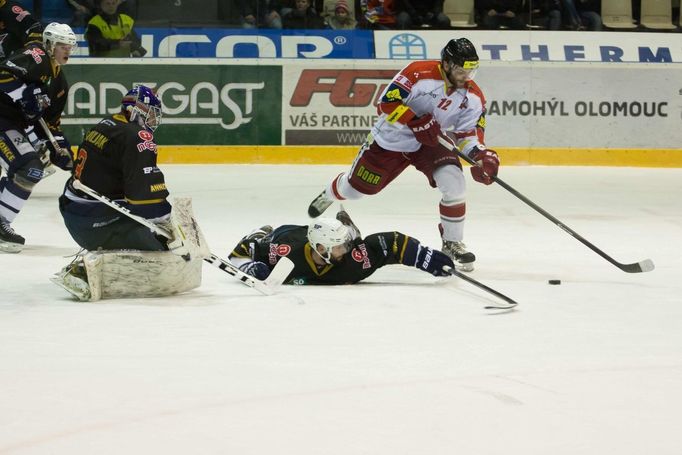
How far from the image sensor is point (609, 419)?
3.20 m

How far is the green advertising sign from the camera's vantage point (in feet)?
33.3

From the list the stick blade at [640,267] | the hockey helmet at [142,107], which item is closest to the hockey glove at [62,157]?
the hockey helmet at [142,107]

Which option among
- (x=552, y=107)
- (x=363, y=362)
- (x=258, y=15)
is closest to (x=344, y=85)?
(x=258, y=15)

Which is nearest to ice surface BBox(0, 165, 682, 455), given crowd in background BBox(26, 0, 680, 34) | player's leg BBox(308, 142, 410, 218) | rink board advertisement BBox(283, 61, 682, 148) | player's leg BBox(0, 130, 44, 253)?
player's leg BBox(0, 130, 44, 253)

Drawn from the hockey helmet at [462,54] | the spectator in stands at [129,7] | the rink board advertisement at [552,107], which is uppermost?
the hockey helmet at [462,54]

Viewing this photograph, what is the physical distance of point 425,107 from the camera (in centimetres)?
595

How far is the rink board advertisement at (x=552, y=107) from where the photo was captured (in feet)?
33.8

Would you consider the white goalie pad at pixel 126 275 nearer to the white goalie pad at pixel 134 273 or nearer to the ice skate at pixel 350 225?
the white goalie pad at pixel 134 273

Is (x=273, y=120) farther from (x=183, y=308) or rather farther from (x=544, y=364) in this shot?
(x=544, y=364)

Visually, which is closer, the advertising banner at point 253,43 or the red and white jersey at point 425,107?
the red and white jersey at point 425,107

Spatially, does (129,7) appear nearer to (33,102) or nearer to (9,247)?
(33,102)

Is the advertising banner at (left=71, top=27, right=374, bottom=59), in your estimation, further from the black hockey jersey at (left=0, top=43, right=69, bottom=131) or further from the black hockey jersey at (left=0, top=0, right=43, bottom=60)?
the black hockey jersey at (left=0, top=43, right=69, bottom=131)

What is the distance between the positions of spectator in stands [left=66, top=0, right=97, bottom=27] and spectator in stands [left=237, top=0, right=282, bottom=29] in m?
1.25

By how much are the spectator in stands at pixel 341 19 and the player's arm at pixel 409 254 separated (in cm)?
558
